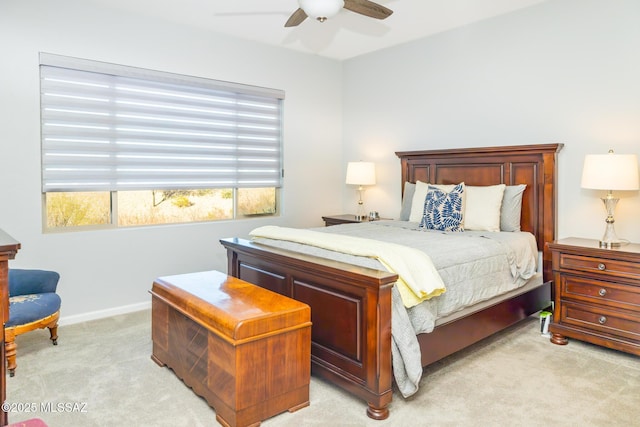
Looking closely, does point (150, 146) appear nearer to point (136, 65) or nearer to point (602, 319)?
point (136, 65)

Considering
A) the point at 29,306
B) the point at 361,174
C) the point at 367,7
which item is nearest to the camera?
the point at 29,306

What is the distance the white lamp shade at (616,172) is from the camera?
10.0ft

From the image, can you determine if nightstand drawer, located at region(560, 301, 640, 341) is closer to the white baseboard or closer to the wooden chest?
the wooden chest

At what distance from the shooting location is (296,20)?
10.6ft

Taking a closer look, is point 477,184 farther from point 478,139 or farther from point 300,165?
point 300,165

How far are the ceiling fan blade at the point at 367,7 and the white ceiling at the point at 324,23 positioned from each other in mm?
627

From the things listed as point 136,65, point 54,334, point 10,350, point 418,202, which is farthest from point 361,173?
point 10,350

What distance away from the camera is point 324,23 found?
4.26 m

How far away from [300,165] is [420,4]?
218cm

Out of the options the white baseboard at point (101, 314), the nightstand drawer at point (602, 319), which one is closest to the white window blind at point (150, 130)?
the white baseboard at point (101, 314)

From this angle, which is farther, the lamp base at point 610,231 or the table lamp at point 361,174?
the table lamp at point 361,174

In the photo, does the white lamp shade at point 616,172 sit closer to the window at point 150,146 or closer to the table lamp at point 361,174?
the table lamp at point 361,174

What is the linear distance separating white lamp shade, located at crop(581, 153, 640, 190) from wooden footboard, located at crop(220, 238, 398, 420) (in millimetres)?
1874

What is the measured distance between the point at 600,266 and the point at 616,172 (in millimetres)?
643
